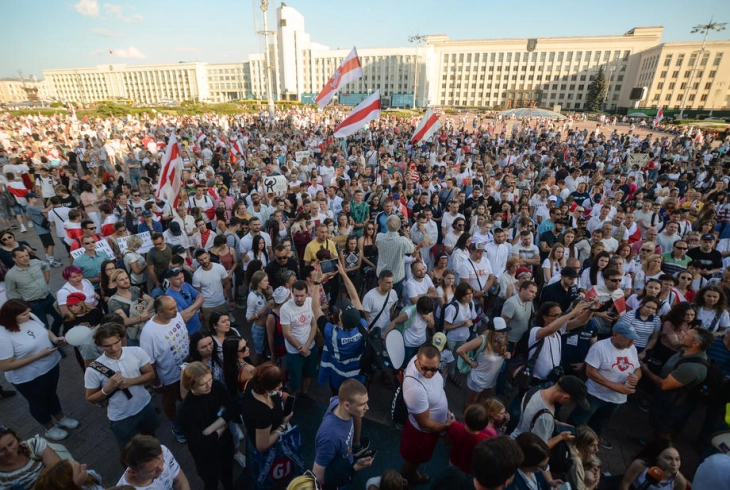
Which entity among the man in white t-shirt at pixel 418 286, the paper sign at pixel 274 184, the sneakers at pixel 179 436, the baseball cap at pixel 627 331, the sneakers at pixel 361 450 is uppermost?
the paper sign at pixel 274 184

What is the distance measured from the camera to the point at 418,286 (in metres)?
4.92

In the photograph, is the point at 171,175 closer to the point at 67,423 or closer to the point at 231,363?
the point at 67,423

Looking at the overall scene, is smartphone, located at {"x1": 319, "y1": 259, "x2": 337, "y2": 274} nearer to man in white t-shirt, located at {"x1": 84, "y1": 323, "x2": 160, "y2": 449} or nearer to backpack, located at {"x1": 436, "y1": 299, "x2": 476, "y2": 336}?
backpack, located at {"x1": 436, "y1": 299, "x2": 476, "y2": 336}

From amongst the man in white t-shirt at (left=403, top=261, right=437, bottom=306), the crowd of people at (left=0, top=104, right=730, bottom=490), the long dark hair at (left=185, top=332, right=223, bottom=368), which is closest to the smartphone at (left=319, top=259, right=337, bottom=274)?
the crowd of people at (left=0, top=104, right=730, bottom=490)

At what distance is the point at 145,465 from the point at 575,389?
3189 mm

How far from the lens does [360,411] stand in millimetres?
2555

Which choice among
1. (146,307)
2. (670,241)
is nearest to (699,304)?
(670,241)

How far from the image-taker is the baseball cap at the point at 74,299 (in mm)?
4223

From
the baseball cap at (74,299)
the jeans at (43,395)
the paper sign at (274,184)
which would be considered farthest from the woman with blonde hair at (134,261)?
the paper sign at (274,184)

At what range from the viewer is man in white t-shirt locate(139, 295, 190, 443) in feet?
11.9

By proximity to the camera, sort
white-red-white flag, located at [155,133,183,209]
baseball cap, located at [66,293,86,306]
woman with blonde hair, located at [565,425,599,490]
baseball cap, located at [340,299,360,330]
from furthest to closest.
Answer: white-red-white flag, located at [155,133,183,209] < baseball cap, located at [66,293,86,306] < baseball cap, located at [340,299,360,330] < woman with blonde hair, located at [565,425,599,490]

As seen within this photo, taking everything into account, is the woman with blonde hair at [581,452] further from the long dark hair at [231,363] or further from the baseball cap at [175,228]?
the baseball cap at [175,228]

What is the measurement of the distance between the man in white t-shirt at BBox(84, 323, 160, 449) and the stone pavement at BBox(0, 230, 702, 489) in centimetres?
78

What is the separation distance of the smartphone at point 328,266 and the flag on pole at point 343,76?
670cm
